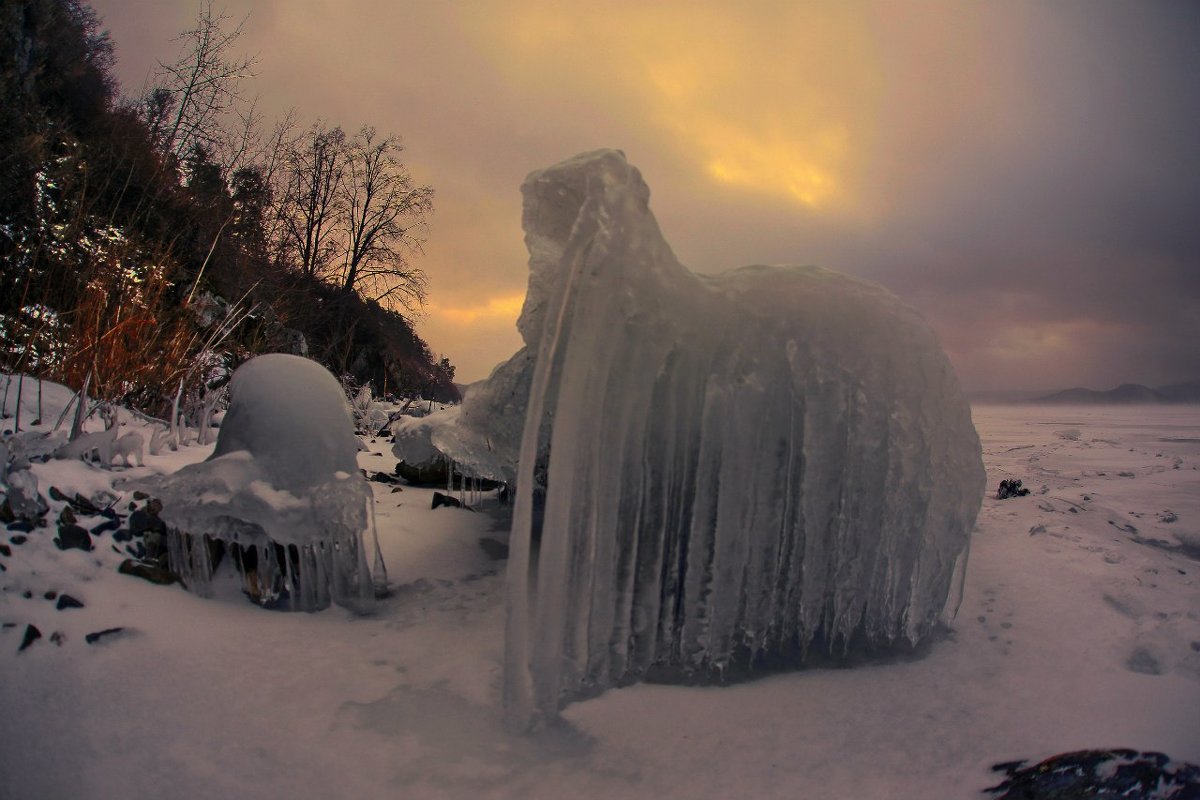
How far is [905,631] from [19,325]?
4.58 m

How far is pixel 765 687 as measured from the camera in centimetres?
180

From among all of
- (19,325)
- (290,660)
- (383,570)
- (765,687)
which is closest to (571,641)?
(765,687)

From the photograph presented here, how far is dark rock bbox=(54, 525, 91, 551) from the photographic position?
209cm

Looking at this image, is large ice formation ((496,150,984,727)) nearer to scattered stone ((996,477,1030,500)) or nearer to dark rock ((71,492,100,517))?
dark rock ((71,492,100,517))

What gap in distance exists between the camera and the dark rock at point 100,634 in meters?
1.75

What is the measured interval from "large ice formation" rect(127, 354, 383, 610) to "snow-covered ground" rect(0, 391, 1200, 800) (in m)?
0.11

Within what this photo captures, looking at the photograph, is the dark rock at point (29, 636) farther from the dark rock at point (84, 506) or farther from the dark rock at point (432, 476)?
the dark rock at point (432, 476)

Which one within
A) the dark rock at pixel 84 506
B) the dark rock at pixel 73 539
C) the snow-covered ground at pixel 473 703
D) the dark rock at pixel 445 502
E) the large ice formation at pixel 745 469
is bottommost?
the snow-covered ground at pixel 473 703

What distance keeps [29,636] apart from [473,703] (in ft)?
3.68

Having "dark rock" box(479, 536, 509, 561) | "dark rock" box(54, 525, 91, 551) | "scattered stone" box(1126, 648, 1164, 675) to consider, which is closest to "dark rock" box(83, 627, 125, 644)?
"dark rock" box(54, 525, 91, 551)

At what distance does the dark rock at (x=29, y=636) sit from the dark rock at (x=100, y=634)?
105 mm

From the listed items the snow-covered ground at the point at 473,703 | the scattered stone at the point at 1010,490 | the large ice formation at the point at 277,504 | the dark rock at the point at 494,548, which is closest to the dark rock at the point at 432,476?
the dark rock at the point at 494,548

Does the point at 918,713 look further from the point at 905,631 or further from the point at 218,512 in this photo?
the point at 218,512

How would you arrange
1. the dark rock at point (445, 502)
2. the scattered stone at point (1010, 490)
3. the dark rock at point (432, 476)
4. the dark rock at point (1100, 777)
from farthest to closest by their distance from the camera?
the scattered stone at point (1010, 490), the dark rock at point (432, 476), the dark rock at point (445, 502), the dark rock at point (1100, 777)
